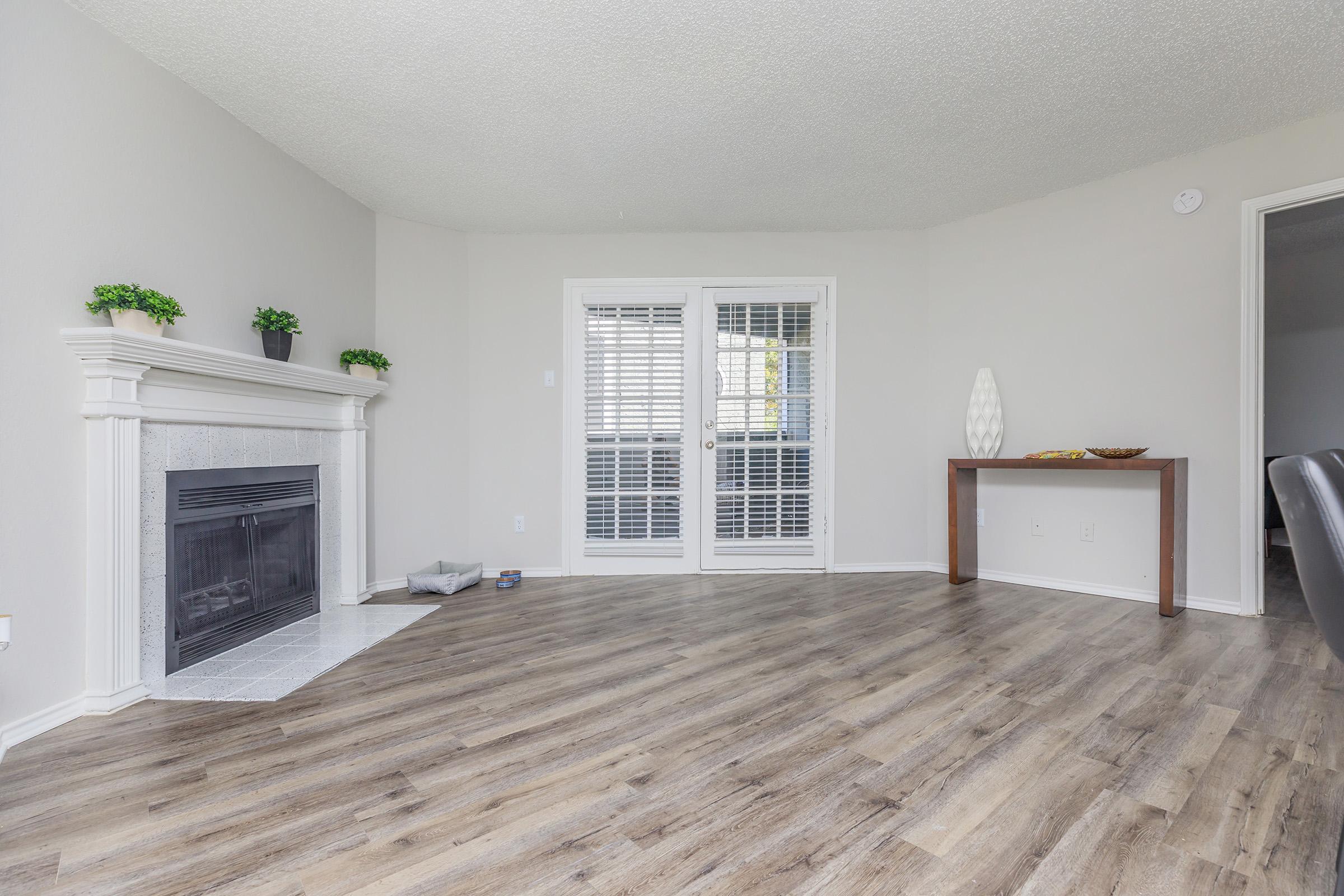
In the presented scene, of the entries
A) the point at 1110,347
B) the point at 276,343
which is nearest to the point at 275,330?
the point at 276,343

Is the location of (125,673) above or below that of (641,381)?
below

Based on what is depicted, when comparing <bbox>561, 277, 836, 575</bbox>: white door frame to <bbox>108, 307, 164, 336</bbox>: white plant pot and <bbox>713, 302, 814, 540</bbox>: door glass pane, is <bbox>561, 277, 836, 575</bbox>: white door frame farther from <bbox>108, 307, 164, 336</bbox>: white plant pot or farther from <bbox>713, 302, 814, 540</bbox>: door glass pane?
<bbox>108, 307, 164, 336</bbox>: white plant pot

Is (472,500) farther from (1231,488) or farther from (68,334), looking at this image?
(1231,488)

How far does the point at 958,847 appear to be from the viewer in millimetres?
1304

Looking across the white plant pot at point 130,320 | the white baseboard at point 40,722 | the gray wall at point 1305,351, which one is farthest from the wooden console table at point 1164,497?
the white baseboard at point 40,722

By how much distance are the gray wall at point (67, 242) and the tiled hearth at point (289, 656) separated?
1.17ft

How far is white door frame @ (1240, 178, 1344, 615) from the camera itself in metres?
2.99

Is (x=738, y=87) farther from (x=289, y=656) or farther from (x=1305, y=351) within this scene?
(x=1305, y=351)

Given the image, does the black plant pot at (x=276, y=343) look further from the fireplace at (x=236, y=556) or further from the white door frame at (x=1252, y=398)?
the white door frame at (x=1252, y=398)

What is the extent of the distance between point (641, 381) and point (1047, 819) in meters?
3.19

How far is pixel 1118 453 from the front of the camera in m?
3.20

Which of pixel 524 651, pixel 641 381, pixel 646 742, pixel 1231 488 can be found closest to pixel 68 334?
pixel 524 651

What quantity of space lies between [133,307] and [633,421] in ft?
8.48

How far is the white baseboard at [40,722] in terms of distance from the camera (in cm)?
178
